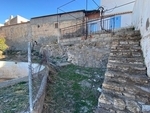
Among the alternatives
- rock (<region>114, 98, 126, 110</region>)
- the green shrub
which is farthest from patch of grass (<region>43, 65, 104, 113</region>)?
the green shrub

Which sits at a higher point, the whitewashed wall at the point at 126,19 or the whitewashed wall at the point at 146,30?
the whitewashed wall at the point at 126,19

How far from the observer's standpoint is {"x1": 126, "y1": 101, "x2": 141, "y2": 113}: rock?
100.0 inches

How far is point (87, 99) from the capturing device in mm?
4445

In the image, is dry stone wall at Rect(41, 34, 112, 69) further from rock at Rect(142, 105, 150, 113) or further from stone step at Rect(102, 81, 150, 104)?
rock at Rect(142, 105, 150, 113)

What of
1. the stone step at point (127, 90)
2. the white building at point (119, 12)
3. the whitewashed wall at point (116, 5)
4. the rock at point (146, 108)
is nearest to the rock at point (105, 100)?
the stone step at point (127, 90)

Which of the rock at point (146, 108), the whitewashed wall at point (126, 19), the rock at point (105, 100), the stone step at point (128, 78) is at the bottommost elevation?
the rock at point (146, 108)

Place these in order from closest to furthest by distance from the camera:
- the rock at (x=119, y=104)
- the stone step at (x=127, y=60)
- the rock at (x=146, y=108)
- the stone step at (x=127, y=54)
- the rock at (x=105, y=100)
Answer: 1. the rock at (x=146, y=108)
2. the rock at (x=119, y=104)
3. the rock at (x=105, y=100)
4. the stone step at (x=127, y=60)
5. the stone step at (x=127, y=54)

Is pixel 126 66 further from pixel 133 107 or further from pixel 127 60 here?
pixel 133 107

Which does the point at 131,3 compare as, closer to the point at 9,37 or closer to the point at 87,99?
the point at 87,99

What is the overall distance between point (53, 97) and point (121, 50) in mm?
2224

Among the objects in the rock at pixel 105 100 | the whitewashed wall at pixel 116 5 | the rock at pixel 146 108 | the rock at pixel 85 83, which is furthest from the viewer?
the whitewashed wall at pixel 116 5

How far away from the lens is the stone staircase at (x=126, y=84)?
264 centimetres

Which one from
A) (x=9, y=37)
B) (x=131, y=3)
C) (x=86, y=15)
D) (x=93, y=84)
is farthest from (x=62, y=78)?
(x=9, y=37)

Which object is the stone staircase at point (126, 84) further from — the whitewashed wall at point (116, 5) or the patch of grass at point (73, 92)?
the whitewashed wall at point (116, 5)
